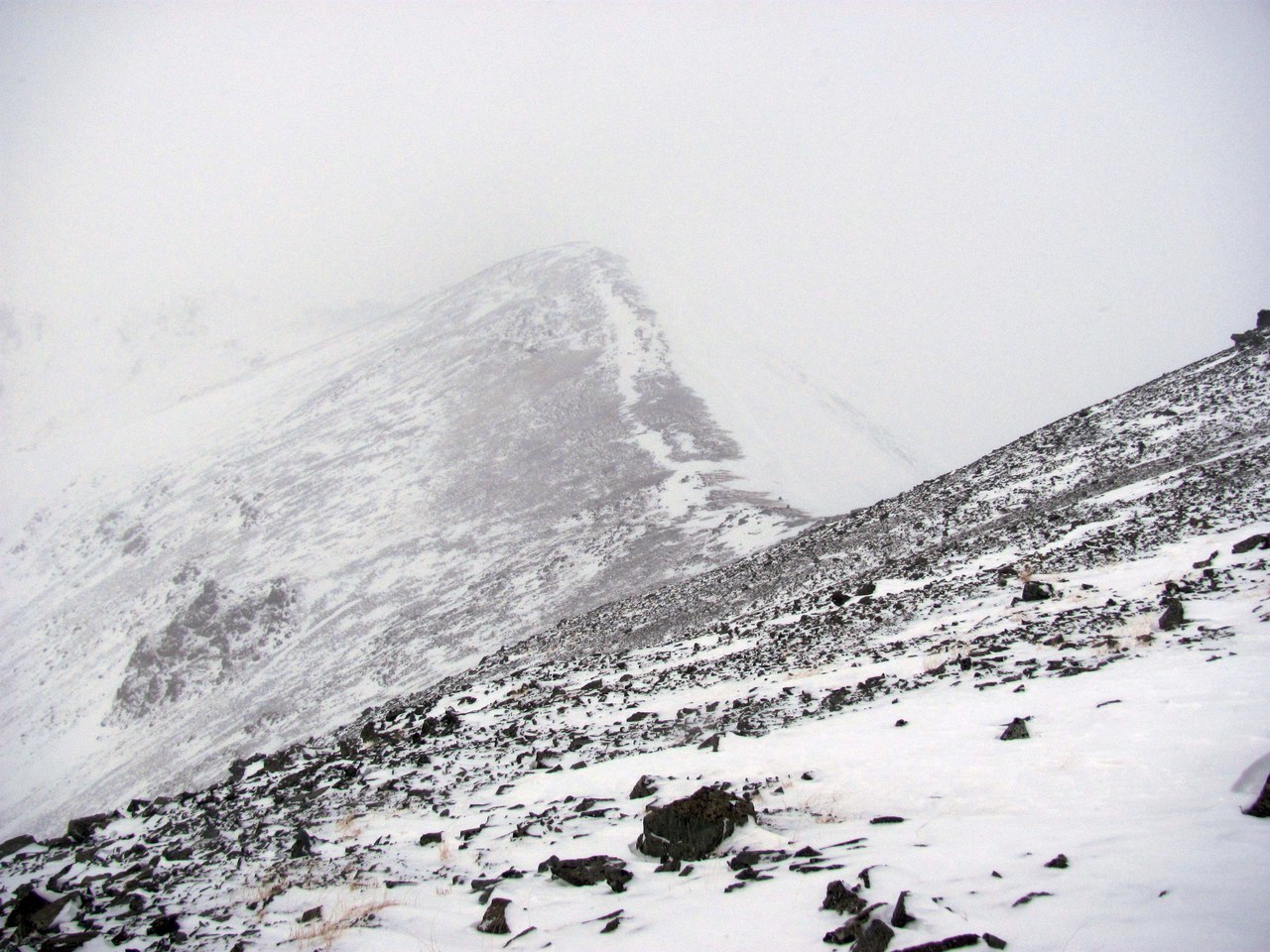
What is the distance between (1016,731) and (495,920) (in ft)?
20.2

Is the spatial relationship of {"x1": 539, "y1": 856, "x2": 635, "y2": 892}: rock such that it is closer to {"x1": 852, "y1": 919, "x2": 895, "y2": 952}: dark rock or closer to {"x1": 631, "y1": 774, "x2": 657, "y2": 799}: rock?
{"x1": 631, "y1": 774, "x2": 657, "y2": 799}: rock

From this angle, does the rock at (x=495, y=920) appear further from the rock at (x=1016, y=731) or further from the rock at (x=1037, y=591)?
the rock at (x=1037, y=591)

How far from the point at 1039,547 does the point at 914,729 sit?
33.5ft

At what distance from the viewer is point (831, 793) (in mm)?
8227

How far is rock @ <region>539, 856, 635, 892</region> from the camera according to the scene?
6.69 metres

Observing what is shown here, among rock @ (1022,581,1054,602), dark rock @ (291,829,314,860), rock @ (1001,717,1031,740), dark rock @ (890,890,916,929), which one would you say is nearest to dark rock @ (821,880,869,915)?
dark rock @ (890,890,916,929)

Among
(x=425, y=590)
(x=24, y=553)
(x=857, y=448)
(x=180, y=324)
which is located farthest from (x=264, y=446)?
(x=180, y=324)

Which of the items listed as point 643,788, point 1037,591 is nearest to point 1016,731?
point 643,788

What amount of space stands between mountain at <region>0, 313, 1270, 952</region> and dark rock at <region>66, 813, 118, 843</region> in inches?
2.6

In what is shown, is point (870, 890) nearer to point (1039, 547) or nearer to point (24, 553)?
point (1039, 547)

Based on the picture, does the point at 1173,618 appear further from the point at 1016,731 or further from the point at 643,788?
the point at 643,788

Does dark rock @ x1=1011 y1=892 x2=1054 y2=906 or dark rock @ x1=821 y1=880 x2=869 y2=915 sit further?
dark rock @ x1=821 y1=880 x2=869 y2=915

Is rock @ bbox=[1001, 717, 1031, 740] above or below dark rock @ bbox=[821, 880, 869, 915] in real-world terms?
below

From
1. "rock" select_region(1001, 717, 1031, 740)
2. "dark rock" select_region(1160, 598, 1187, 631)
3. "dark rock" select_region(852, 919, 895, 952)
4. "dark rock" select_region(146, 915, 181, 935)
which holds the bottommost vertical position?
"dark rock" select_region(1160, 598, 1187, 631)
